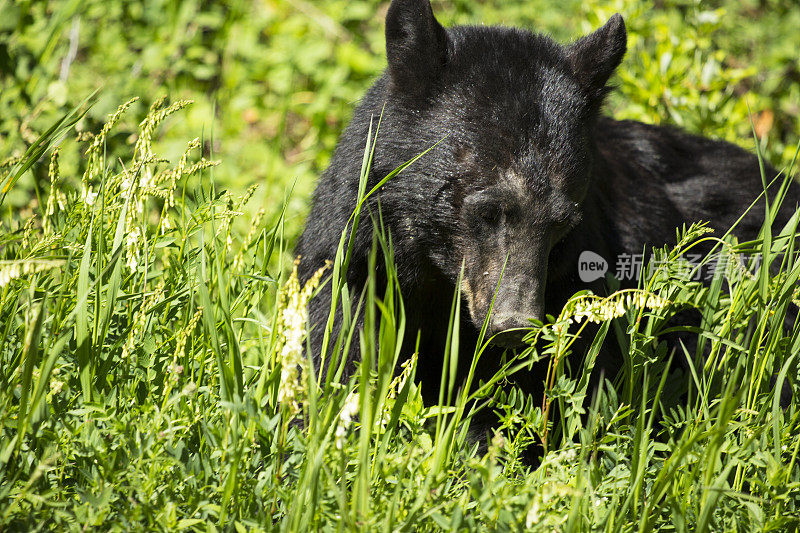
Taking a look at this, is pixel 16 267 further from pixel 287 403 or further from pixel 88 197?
pixel 287 403

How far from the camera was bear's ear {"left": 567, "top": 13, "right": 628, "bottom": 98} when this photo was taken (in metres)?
3.00

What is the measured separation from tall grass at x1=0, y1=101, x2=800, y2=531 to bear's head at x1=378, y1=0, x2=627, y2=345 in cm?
43

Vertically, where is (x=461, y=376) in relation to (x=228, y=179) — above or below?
below

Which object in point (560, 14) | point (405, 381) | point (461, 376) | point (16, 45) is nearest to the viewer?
point (405, 381)

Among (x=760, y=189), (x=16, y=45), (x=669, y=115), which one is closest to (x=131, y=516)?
(x=760, y=189)

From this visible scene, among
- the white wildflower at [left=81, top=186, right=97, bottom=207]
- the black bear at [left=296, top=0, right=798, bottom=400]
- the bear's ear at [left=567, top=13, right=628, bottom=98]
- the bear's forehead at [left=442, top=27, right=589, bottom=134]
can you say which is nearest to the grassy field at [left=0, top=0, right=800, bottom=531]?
the white wildflower at [left=81, top=186, right=97, bottom=207]

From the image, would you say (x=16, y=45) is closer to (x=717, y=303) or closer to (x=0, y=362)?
(x=0, y=362)

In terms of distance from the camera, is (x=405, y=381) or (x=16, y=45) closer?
(x=405, y=381)

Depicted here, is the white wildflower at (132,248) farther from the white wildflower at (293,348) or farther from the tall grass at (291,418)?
the white wildflower at (293,348)

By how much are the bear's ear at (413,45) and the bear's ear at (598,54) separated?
544mm

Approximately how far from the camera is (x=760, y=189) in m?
3.85

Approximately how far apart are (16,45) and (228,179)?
1.60 m

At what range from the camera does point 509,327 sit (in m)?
2.39

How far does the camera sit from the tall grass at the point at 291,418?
1766 millimetres
